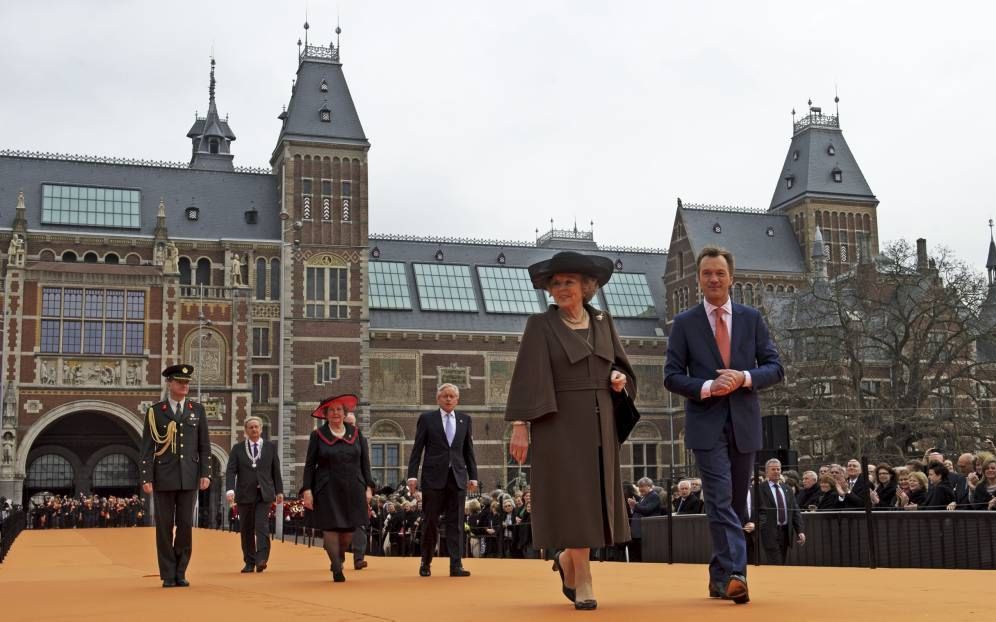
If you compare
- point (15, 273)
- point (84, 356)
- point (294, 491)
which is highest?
point (15, 273)

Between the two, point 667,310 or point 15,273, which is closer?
point 15,273

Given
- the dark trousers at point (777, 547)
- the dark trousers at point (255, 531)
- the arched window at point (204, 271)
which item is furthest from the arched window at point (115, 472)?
the dark trousers at point (777, 547)

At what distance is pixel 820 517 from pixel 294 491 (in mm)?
37244

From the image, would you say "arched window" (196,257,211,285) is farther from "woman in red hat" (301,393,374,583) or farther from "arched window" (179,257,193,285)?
"woman in red hat" (301,393,374,583)

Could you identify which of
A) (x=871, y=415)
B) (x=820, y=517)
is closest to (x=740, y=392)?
(x=820, y=517)

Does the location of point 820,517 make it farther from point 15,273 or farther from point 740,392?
point 15,273

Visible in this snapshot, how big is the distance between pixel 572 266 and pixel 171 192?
48.4m

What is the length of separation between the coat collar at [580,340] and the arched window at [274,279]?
4555cm

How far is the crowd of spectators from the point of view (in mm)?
44000

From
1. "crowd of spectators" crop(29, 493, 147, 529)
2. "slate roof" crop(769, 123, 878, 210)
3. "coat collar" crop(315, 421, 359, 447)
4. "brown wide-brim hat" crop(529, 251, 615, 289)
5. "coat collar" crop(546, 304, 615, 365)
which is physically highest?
"slate roof" crop(769, 123, 878, 210)

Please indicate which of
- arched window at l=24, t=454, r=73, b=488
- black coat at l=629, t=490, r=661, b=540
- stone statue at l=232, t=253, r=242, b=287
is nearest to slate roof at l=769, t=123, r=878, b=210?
stone statue at l=232, t=253, r=242, b=287

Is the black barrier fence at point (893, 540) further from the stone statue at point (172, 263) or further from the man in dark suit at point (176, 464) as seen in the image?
the stone statue at point (172, 263)

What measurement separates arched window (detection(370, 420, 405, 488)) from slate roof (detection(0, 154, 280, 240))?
9841 mm

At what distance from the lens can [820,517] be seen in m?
13.7
